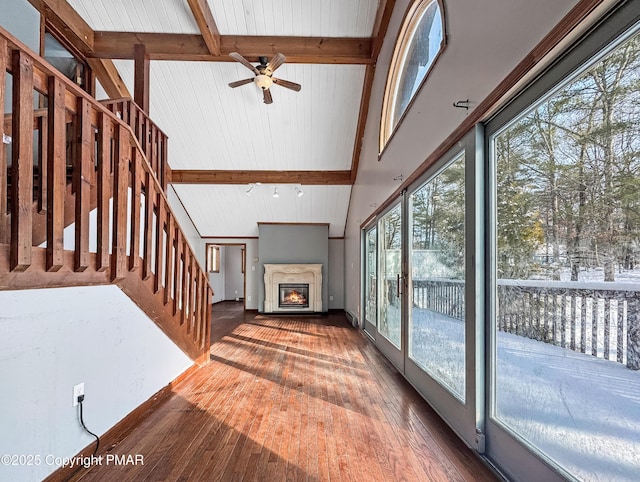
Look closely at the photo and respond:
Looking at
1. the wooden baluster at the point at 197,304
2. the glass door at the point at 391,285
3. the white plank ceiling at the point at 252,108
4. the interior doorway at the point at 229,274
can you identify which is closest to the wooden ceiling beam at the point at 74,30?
the white plank ceiling at the point at 252,108

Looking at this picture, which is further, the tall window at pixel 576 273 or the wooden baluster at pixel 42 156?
the wooden baluster at pixel 42 156

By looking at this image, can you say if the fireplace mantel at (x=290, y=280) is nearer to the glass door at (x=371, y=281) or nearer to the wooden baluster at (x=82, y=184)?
the glass door at (x=371, y=281)

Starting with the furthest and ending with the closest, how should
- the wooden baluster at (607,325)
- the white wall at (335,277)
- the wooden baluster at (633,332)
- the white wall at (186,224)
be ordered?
the white wall at (335,277) < the white wall at (186,224) < the wooden baluster at (607,325) < the wooden baluster at (633,332)

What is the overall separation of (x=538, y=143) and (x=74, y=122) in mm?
2437

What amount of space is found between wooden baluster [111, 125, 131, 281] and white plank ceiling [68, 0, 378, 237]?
312 centimetres

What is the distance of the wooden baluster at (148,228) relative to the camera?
262 centimetres

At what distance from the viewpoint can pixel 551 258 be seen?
1.62 meters

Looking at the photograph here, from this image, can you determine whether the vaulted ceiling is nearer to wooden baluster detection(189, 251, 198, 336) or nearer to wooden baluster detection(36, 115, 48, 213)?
wooden baluster detection(189, 251, 198, 336)

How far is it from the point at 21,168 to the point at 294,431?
229 cm

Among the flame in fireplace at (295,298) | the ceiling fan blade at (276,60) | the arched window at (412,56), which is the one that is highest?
the ceiling fan blade at (276,60)

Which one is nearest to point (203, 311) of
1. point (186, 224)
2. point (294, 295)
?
point (294, 295)

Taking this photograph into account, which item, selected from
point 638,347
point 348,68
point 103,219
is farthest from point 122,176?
point 348,68

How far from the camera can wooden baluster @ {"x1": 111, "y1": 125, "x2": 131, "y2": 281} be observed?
2.19m

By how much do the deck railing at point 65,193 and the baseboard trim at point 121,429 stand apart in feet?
2.28
